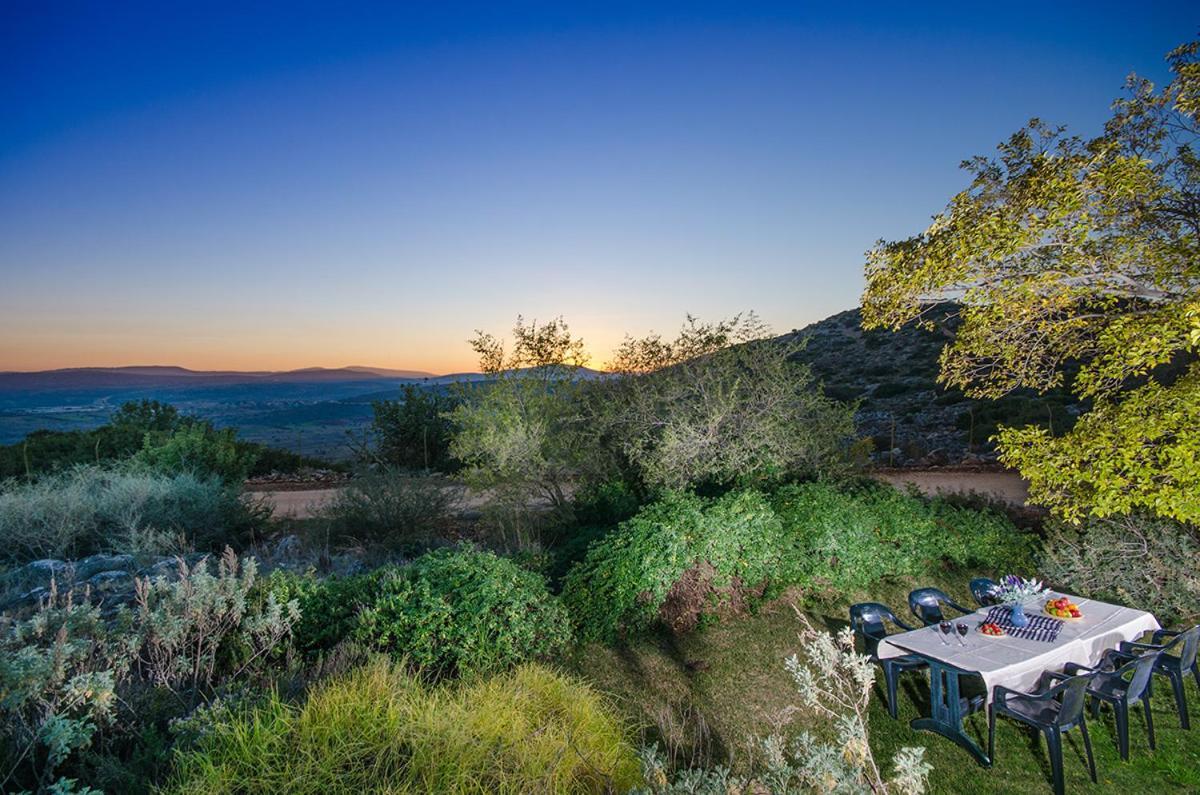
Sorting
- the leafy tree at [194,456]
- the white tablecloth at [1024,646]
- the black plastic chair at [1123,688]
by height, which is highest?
the leafy tree at [194,456]

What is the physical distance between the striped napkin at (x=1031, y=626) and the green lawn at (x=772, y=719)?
2.44 feet

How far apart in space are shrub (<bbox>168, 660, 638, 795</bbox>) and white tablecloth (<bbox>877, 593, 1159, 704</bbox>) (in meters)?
2.75

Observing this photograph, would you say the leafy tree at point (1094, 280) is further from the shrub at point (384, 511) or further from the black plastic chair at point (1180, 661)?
the shrub at point (384, 511)

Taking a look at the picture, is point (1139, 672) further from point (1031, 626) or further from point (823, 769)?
point (823, 769)

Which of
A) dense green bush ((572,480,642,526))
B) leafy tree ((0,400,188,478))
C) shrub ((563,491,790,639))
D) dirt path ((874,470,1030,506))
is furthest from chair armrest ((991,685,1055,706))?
leafy tree ((0,400,188,478))

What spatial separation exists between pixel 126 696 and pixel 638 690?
11.8ft

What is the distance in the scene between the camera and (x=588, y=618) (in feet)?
19.7

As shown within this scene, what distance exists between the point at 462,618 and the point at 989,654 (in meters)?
4.24

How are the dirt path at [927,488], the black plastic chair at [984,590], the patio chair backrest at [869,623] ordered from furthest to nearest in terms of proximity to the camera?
the dirt path at [927,488]
the black plastic chair at [984,590]
the patio chair backrest at [869,623]

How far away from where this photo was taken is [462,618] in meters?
5.09

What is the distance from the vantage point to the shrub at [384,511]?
954 centimetres

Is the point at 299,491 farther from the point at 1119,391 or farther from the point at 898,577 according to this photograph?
the point at 1119,391

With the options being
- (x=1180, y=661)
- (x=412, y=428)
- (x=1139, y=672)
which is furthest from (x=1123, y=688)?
(x=412, y=428)

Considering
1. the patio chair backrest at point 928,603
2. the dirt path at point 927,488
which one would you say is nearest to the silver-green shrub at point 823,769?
the patio chair backrest at point 928,603
